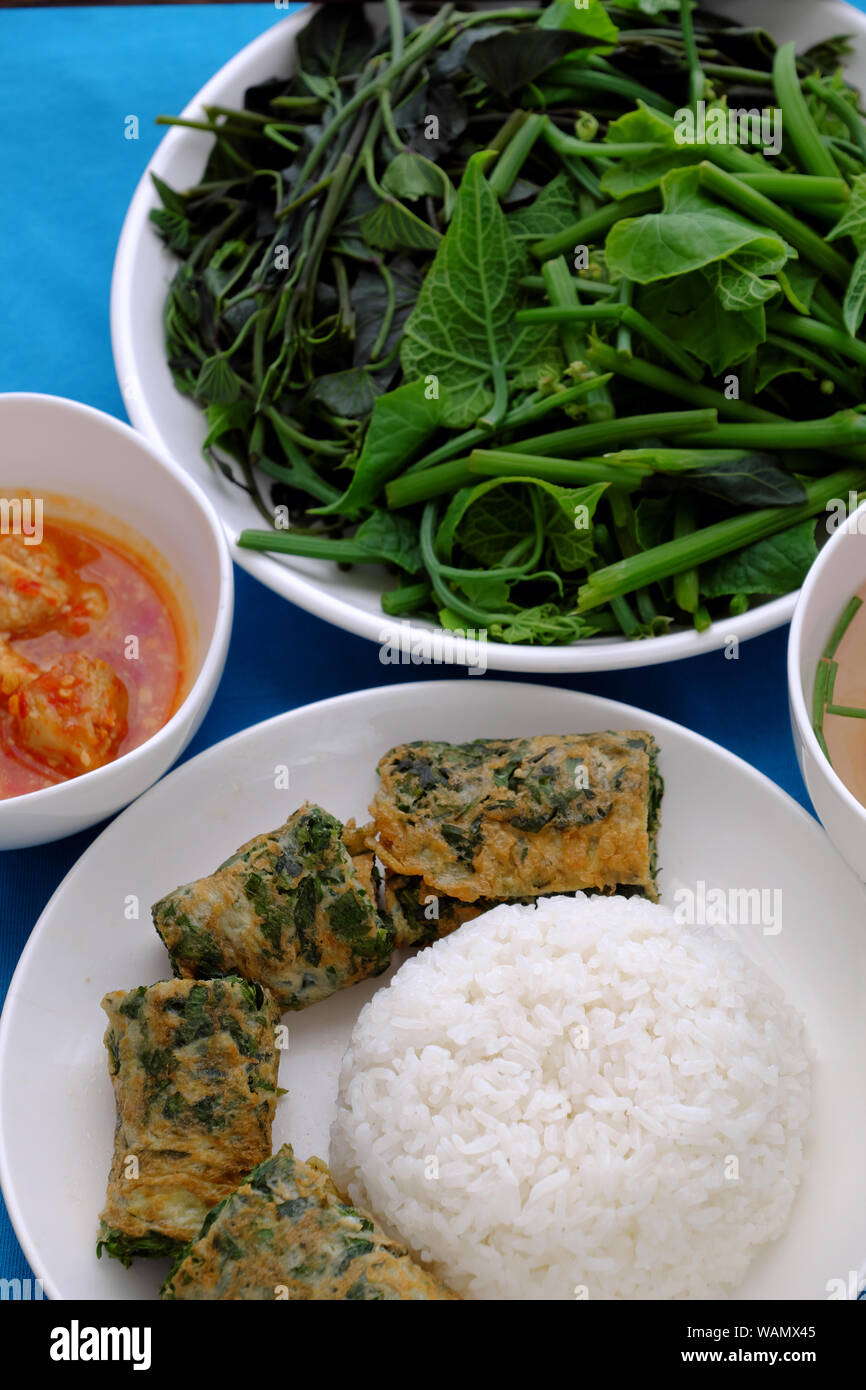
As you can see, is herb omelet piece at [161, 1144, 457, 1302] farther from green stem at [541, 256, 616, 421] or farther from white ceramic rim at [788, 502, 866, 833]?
green stem at [541, 256, 616, 421]

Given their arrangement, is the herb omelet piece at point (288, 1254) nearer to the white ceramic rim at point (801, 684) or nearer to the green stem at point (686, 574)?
the white ceramic rim at point (801, 684)

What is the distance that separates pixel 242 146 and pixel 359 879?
1.61 m

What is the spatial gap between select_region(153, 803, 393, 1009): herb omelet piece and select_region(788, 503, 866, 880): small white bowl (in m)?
0.80

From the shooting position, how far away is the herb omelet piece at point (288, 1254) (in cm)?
182

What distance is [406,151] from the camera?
2.36m

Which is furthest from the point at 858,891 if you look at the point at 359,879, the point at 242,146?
the point at 242,146

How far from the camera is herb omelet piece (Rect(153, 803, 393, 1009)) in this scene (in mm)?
2115

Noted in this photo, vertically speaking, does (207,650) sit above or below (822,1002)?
above

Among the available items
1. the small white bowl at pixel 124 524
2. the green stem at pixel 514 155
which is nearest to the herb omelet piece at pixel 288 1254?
the small white bowl at pixel 124 524

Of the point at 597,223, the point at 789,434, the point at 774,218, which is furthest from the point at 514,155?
the point at 789,434

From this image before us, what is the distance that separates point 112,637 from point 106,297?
1.04 m

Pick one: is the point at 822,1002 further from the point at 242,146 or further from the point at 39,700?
the point at 242,146

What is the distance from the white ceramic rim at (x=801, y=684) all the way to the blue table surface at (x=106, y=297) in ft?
1.73

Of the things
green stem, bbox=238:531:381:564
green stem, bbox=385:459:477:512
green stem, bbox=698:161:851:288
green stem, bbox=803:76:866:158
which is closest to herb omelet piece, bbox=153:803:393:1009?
green stem, bbox=238:531:381:564
